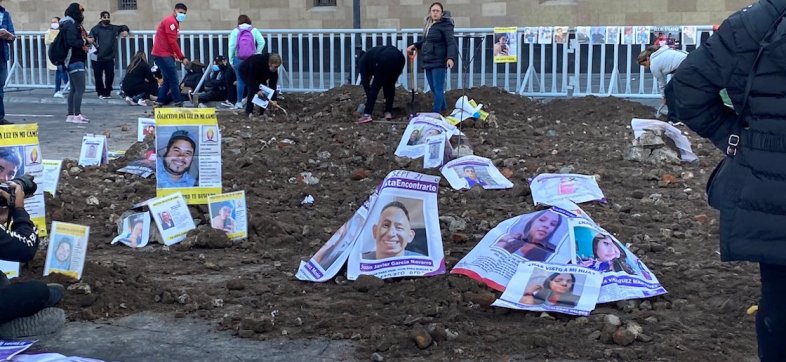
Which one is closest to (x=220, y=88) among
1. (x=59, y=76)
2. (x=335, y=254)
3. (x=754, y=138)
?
(x=59, y=76)

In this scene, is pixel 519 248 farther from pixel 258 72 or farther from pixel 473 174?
pixel 258 72

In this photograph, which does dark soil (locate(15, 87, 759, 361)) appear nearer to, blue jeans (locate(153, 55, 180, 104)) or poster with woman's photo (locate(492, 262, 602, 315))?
poster with woman's photo (locate(492, 262, 602, 315))

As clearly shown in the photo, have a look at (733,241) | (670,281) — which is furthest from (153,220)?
(733,241)

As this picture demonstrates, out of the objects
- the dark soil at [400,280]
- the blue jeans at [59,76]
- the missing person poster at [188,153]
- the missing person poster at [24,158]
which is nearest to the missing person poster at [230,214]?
the dark soil at [400,280]

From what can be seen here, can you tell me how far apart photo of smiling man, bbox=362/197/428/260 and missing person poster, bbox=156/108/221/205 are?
2103 mm

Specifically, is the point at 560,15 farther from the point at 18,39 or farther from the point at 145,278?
the point at 145,278

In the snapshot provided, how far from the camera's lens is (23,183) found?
5.03 meters

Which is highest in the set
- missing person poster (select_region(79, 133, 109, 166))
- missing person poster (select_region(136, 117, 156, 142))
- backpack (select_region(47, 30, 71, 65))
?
backpack (select_region(47, 30, 71, 65))

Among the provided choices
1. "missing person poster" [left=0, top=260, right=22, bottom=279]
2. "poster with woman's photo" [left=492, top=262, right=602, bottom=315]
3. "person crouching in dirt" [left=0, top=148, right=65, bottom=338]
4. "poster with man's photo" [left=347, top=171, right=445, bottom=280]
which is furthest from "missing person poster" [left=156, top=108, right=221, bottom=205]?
"poster with woman's photo" [left=492, top=262, right=602, bottom=315]

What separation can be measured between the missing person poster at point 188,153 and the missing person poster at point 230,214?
417mm

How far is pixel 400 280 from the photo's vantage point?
6035mm

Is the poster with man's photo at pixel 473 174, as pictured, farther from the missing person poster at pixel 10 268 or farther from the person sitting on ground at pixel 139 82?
the person sitting on ground at pixel 139 82

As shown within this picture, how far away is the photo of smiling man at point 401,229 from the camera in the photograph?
6.05 meters

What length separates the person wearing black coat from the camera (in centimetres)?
352
